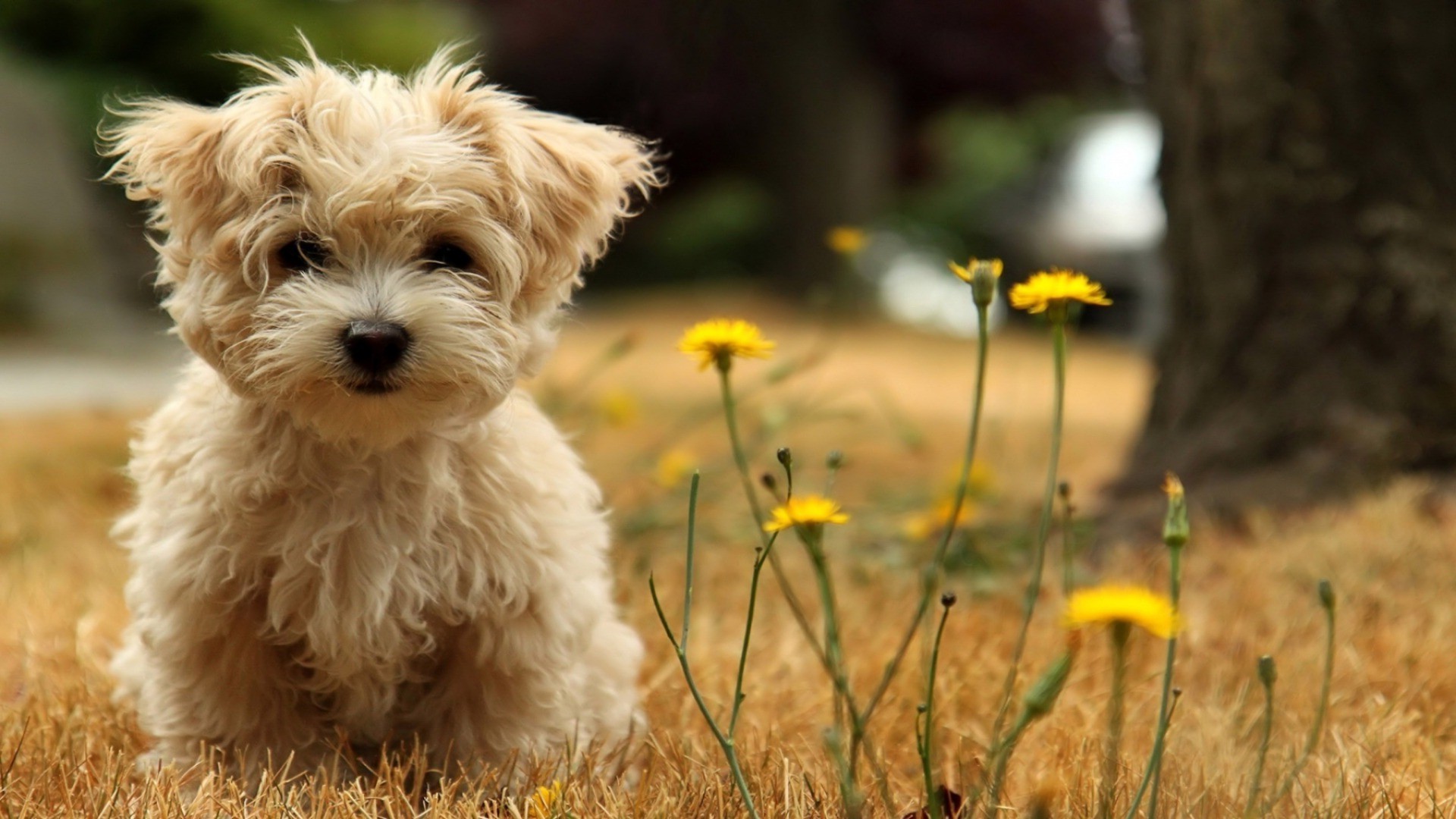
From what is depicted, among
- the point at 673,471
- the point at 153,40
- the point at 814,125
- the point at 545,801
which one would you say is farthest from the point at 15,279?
the point at 545,801

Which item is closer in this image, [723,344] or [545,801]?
[723,344]

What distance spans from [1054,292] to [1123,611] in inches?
23.6

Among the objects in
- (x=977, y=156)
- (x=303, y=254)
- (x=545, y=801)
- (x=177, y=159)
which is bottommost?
(x=977, y=156)

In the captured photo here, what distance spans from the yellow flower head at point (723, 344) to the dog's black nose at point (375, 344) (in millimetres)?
575

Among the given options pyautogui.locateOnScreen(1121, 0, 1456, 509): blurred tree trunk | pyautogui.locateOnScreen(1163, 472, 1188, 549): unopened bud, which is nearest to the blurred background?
pyautogui.locateOnScreen(1121, 0, 1456, 509): blurred tree trunk

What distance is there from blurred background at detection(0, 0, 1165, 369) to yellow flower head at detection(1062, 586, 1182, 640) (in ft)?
17.3

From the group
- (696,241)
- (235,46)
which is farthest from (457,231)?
(696,241)

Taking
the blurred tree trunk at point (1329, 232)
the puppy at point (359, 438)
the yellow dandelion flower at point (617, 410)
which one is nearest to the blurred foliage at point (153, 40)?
the yellow dandelion flower at point (617, 410)

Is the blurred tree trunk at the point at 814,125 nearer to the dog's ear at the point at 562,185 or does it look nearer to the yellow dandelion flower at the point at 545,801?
the dog's ear at the point at 562,185

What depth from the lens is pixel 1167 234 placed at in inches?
192

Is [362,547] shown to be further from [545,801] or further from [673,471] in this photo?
[673,471]

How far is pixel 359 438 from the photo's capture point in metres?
2.52

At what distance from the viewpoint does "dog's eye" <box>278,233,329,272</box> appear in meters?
2.54

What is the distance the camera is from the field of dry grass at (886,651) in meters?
2.27
